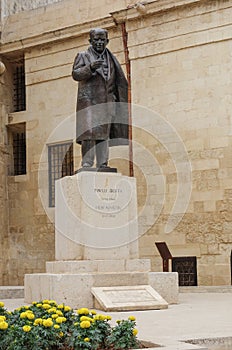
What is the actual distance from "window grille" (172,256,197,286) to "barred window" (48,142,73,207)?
14.5ft

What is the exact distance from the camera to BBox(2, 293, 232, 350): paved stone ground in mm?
5914

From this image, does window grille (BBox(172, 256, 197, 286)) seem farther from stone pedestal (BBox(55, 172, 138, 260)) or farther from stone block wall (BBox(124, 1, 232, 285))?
stone pedestal (BBox(55, 172, 138, 260))

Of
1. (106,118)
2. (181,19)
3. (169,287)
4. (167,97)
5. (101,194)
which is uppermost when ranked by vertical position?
(181,19)

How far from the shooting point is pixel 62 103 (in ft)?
60.2

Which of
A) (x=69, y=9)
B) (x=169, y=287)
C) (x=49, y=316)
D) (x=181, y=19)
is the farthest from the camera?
(x=69, y=9)

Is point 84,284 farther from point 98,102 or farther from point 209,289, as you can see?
point 209,289

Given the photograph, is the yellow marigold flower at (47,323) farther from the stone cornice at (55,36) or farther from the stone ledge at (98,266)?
the stone cornice at (55,36)

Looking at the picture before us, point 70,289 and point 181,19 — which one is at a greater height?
point 181,19

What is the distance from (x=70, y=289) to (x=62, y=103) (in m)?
9.66

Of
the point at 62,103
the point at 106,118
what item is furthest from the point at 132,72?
the point at 106,118

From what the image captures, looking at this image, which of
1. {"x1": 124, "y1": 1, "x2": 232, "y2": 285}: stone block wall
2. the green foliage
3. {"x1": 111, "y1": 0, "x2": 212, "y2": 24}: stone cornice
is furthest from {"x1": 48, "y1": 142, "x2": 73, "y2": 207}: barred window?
the green foliage

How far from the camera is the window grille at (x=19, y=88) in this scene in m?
20.0

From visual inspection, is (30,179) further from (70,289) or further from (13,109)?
(70,289)

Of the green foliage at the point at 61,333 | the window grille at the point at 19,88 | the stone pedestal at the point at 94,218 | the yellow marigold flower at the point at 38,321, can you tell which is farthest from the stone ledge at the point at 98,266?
the window grille at the point at 19,88
